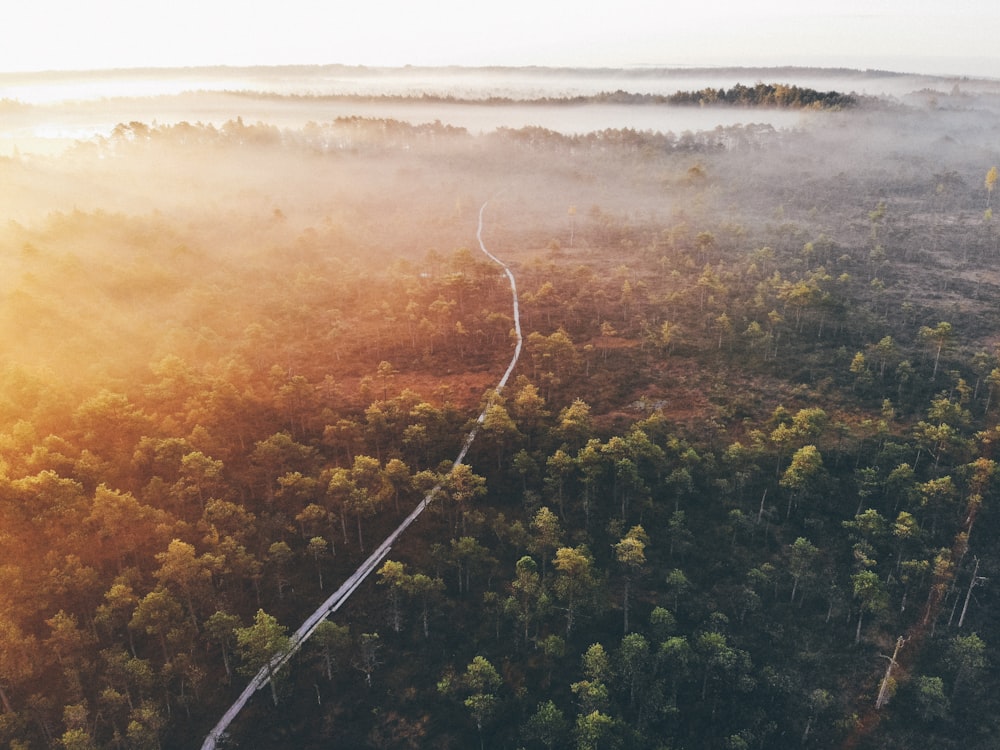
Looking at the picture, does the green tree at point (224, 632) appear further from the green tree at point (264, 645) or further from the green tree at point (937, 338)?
the green tree at point (937, 338)

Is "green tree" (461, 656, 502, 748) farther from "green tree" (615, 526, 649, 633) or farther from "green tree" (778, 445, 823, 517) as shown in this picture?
"green tree" (778, 445, 823, 517)

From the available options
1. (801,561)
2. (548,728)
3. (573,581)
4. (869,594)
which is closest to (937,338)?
(801,561)

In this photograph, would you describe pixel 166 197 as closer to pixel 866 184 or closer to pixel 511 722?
pixel 511 722

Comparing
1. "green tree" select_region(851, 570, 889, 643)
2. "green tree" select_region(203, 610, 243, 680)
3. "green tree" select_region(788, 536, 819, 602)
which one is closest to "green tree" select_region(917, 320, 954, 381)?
"green tree" select_region(788, 536, 819, 602)

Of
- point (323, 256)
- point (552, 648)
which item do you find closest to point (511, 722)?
point (552, 648)

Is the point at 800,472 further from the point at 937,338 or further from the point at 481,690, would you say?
the point at 937,338

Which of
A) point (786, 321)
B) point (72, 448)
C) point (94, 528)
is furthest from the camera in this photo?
point (786, 321)

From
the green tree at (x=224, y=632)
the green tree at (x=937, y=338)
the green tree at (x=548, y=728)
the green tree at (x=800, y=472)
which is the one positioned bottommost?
the green tree at (x=548, y=728)

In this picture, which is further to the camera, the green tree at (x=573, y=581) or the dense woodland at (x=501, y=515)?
the green tree at (x=573, y=581)

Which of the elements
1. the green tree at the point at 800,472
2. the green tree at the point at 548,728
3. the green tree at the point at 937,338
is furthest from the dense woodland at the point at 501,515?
the green tree at the point at 937,338
